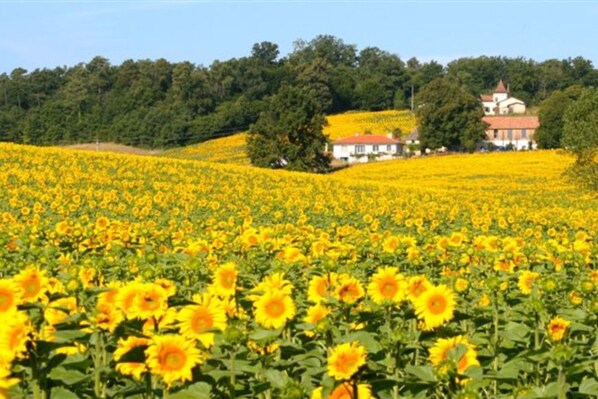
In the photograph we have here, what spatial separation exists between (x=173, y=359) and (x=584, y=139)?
38.4 metres

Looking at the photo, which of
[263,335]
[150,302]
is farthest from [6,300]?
[263,335]

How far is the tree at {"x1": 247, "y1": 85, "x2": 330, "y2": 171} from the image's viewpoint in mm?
55969

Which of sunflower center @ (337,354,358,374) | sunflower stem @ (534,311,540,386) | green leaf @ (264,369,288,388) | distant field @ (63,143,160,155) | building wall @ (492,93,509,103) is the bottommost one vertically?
distant field @ (63,143,160,155)

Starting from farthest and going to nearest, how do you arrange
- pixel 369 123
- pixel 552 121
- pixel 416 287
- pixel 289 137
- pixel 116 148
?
1. pixel 369 123
2. pixel 116 148
3. pixel 552 121
4. pixel 289 137
5. pixel 416 287

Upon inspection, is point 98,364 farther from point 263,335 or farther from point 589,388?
point 589,388

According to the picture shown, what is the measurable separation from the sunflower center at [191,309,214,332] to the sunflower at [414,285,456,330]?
110 centimetres

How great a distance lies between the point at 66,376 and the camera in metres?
Answer: 3.00

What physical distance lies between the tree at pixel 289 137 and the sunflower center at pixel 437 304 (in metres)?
50.8

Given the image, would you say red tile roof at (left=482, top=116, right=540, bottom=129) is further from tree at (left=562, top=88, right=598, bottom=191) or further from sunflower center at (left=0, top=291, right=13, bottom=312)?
sunflower center at (left=0, top=291, right=13, bottom=312)

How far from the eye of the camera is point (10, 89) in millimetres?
118125

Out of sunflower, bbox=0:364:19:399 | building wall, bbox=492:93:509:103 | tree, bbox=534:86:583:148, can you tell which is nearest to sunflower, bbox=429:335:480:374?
sunflower, bbox=0:364:19:399

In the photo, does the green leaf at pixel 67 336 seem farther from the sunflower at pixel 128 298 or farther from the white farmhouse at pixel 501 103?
the white farmhouse at pixel 501 103

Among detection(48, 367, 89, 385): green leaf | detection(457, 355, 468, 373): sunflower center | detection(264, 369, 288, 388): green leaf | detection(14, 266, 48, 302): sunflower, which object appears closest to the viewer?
detection(48, 367, 89, 385): green leaf

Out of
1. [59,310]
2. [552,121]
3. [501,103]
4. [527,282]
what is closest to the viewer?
[59,310]
